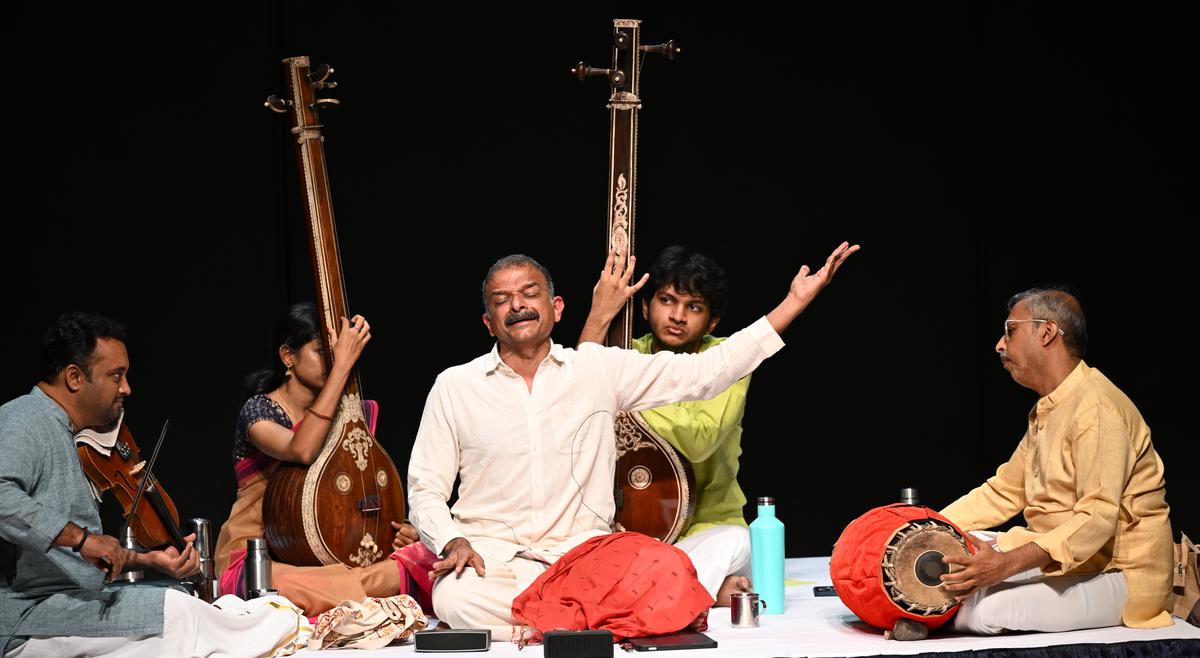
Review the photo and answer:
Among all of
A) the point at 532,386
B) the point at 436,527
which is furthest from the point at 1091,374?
the point at 436,527

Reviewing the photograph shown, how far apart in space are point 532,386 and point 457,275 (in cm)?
153

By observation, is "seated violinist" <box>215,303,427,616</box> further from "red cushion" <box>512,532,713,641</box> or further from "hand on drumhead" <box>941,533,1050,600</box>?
"hand on drumhead" <box>941,533,1050,600</box>

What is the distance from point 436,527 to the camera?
447 centimetres

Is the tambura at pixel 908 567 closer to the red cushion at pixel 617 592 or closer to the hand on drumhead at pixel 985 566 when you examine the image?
the hand on drumhead at pixel 985 566

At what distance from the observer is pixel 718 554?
489cm

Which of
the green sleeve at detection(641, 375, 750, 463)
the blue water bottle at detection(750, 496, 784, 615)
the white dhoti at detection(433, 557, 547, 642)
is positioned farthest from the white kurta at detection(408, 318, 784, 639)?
the blue water bottle at detection(750, 496, 784, 615)

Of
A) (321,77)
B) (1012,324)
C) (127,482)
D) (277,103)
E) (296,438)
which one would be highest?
(321,77)

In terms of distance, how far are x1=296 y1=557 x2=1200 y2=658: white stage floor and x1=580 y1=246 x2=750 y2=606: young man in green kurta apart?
0.30 metres

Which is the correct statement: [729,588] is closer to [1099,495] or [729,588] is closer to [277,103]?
[1099,495]

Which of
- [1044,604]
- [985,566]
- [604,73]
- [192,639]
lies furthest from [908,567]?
[604,73]

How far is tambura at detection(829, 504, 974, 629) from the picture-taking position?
4.16 meters

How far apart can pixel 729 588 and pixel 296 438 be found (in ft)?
5.59

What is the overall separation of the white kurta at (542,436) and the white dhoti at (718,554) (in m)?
0.42

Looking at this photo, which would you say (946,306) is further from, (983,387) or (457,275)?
(457,275)
